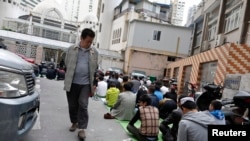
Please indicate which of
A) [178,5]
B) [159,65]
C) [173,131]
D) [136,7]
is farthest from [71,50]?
Answer: [178,5]

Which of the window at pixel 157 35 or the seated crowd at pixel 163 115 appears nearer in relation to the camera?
the seated crowd at pixel 163 115

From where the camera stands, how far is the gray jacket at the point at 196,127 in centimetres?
304

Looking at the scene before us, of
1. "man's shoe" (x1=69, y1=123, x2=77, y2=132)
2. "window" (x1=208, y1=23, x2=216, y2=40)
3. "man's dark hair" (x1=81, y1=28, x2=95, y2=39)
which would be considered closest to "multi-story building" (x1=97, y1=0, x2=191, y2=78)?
"window" (x1=208, y1=23, x2=216, y2=40)

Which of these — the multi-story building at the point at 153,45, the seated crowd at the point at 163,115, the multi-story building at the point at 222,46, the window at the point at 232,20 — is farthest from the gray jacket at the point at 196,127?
the multi-story building at the point at 153,45

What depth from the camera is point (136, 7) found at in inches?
1519

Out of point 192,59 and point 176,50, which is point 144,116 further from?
point 176,50

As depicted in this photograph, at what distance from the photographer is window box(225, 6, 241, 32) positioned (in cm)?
1593

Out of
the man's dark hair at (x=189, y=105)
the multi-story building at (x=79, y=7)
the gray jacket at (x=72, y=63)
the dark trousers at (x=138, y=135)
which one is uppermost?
the multi-story building at (x=79, y=7)

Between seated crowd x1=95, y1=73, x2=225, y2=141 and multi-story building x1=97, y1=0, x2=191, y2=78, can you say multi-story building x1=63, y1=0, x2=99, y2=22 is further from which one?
seated crowd x1=95, y1=73, x2=225, y2=141

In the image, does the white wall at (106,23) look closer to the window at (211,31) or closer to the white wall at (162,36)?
the white wall at (162,36)

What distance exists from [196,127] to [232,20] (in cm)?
1540

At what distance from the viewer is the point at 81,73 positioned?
4.84 m

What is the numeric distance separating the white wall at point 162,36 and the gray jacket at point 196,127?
27.5 metres

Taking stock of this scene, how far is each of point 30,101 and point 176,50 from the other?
28.6 m
